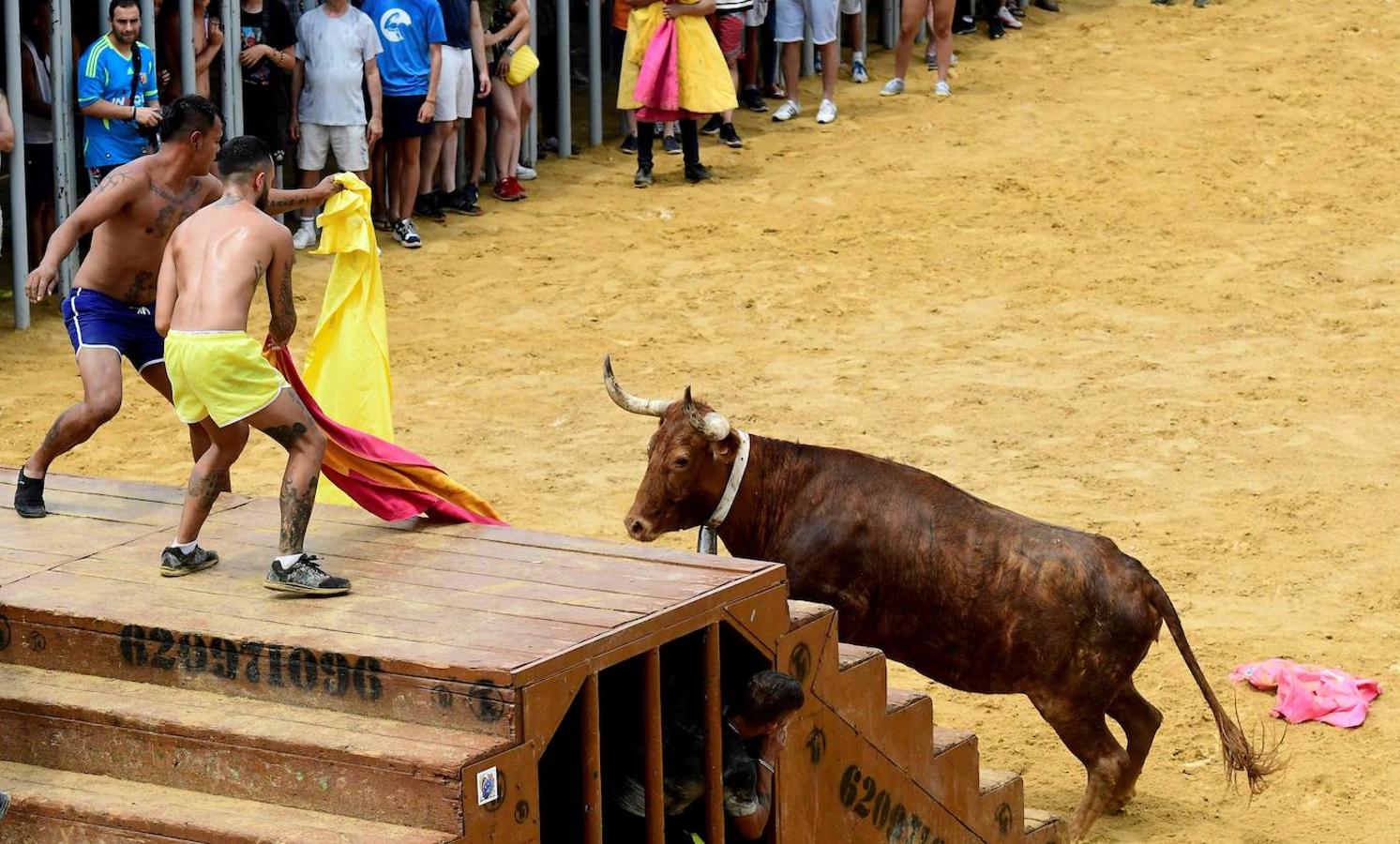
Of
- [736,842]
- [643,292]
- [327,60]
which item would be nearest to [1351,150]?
[643,292]

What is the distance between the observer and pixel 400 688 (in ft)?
18.9

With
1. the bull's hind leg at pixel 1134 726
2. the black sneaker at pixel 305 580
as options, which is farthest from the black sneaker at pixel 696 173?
the black sneaker at pixel 305 580

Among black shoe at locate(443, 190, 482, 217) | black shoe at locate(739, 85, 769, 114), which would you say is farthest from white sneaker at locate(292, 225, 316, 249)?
black shoe at locate(739, 85, 769, 114)

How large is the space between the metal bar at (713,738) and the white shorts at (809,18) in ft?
42.2

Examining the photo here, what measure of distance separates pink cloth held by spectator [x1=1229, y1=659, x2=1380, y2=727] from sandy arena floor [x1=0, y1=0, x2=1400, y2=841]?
0.09 meters

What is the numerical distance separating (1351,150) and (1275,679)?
9654 millimetres

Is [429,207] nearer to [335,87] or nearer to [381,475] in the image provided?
[335,87]

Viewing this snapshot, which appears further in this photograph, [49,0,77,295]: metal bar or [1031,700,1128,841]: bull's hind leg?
[49,0,77,295]: metal bar

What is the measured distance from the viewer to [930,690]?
9789 mm

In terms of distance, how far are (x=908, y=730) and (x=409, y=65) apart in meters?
9.29

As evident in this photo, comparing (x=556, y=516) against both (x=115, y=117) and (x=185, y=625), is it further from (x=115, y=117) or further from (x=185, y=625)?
(x=185, y=625)

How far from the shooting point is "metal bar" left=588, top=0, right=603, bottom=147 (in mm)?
17969

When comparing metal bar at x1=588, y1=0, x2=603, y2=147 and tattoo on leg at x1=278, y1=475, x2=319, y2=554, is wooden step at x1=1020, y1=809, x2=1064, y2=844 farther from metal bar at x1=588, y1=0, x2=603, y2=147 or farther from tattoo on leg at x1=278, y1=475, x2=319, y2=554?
metal bar at x1=588, y1=0, x2=603, y2=147

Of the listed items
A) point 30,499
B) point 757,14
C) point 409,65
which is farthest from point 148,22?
point 30,499
